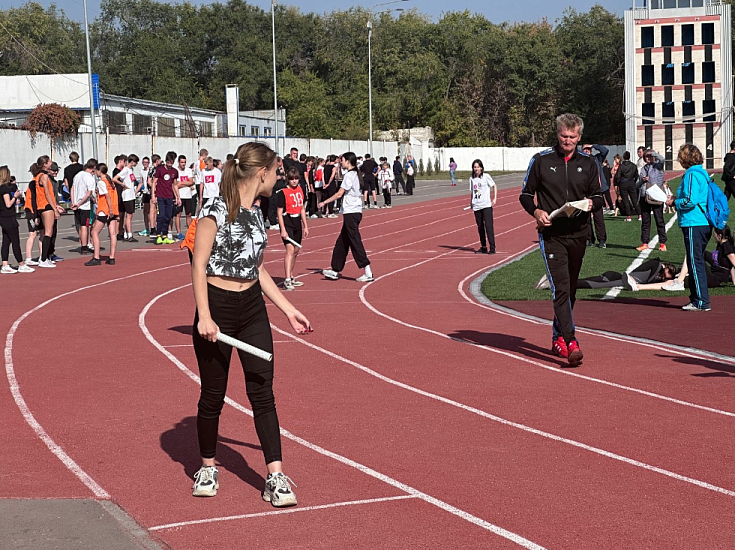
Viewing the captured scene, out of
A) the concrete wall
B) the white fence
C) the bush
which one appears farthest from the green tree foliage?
the bush

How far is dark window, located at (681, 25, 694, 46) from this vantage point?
271ft

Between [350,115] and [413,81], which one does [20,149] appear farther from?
[413,81]

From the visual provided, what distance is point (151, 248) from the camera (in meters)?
23.1

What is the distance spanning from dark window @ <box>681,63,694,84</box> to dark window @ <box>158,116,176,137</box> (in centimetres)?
4428

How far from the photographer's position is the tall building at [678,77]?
82562 millimetres

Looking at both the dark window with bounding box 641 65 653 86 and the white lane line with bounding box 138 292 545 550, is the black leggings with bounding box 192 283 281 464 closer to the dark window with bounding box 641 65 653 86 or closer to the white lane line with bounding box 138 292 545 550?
the white lane line with bounding box 138 292 545 550

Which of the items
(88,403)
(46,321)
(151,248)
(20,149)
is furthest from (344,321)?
(20,149)

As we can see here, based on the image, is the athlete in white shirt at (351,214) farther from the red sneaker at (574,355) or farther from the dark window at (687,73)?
the dark window at (687,73)

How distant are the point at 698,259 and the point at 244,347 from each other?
330 inches

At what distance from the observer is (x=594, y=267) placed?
680 inches

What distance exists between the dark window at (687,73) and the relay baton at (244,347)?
8401 centimetres

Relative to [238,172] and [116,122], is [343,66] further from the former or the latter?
[238,172]

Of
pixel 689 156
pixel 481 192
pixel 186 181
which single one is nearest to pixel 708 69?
pixel 186 181

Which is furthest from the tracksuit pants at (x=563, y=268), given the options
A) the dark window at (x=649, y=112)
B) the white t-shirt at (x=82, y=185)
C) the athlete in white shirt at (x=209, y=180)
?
the dark window at (x=649, y=112)
